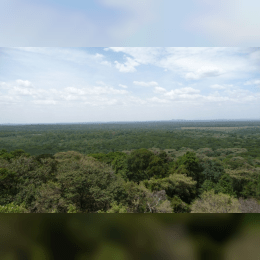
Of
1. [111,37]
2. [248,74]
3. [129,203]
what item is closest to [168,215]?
[111,37]

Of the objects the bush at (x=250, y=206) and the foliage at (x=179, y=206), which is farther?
the foliage at (x=179, y=206)

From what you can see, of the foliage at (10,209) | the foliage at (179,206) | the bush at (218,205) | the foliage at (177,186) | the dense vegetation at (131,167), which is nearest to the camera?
the foliage at (10,209)

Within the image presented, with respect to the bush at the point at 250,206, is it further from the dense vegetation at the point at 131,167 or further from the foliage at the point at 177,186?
the foliage at the point at 177,186

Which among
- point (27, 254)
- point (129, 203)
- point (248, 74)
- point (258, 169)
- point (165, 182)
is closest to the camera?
point (27, 254)

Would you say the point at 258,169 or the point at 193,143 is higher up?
the point at 193,143

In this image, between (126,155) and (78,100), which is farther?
(126,155)

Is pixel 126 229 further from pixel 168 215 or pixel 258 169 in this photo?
pixel 258 169

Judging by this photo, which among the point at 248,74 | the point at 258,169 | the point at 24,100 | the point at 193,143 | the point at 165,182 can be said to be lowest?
the point at 165,182

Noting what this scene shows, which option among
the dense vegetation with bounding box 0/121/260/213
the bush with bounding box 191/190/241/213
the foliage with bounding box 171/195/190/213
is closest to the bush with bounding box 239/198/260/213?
the dense vegetation with bounding box 0/121/260/213

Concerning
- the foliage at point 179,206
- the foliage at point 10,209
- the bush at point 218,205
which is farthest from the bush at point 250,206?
the foliage at point 10,209
